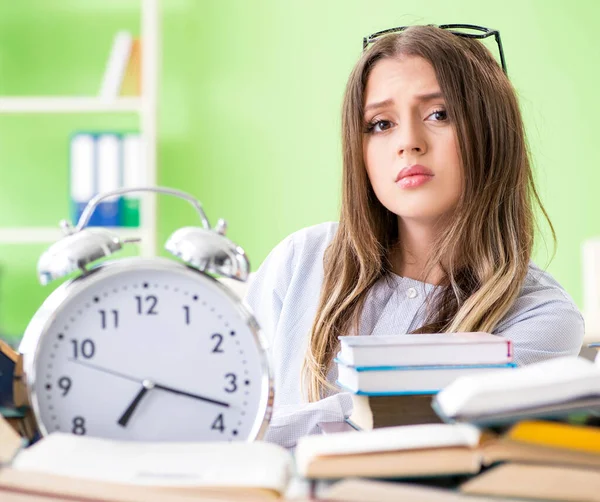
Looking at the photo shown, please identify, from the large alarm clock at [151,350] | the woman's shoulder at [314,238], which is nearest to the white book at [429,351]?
the large alarm clock at [151,350]

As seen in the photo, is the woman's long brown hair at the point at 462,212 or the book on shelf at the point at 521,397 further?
the woman's long brown hair at the point at 462,212

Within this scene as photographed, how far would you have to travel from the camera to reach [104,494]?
2.11ft

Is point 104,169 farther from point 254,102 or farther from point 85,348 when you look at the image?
point 85,348

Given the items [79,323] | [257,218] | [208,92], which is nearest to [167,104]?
[208,92]

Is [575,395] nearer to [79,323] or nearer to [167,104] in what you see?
[79,323]

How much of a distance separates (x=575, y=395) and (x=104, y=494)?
386 mm

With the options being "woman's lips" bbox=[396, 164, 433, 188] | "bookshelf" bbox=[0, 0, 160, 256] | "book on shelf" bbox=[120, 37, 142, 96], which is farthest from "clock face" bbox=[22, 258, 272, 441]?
"book on shelf" bbox=[120, 37, 142, 96]

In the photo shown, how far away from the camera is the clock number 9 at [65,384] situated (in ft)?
2.63

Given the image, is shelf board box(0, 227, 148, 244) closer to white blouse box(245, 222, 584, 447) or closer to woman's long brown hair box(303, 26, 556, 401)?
white blouse box(245, 222, 584, 447)

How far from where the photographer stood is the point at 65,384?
804 millimetres

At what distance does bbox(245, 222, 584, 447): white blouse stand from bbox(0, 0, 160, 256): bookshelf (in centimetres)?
186

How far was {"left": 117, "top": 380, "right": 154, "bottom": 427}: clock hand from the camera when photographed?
799mm

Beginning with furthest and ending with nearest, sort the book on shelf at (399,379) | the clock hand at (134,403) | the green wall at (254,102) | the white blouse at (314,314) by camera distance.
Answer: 1. the green wall at (254,102)
2. the white blouse at (314,314)
3. the book on shelf at (399,379)
4. the clock hand at (134,403)

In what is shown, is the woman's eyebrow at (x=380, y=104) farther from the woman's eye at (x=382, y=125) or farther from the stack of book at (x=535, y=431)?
the stack of book at (x=535, y=431)
